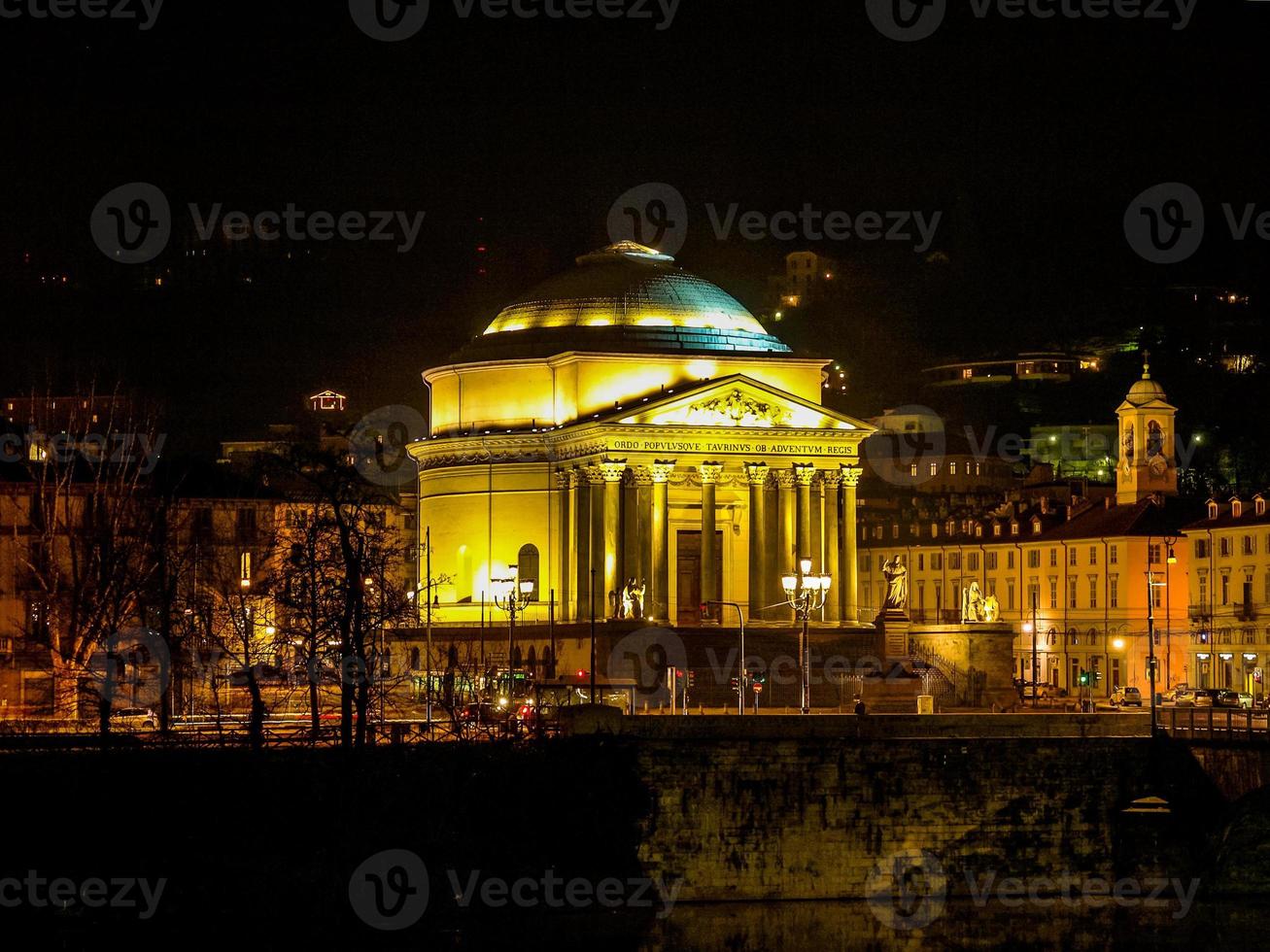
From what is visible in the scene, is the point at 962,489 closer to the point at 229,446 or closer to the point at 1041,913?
the point at 229,446

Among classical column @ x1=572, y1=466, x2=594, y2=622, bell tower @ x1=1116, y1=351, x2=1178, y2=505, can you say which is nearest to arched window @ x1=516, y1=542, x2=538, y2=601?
classical column @ x1=572, y1=466, x2=594, y2=622

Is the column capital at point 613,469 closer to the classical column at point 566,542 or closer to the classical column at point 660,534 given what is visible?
the classical column at point 660,534

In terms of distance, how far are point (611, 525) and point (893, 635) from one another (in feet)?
50.6

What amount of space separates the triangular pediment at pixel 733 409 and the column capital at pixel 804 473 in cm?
174

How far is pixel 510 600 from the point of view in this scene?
8981 centimetres

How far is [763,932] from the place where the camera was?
222 feet

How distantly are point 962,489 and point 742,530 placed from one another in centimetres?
7686

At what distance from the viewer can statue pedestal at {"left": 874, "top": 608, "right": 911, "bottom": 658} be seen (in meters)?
101

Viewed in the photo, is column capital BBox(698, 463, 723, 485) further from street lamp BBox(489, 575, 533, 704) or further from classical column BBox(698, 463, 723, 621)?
street lamp BBox(489, 575, 533, 704)

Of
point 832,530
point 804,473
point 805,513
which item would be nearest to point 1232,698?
point 832,530

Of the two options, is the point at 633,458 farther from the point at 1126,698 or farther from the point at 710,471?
the point at 1126,698

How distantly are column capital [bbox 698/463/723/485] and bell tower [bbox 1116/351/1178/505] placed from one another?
36787 millimetres

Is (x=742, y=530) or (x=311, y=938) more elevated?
(x=742, y=530)

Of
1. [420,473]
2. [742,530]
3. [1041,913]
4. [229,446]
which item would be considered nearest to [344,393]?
[229,446]
